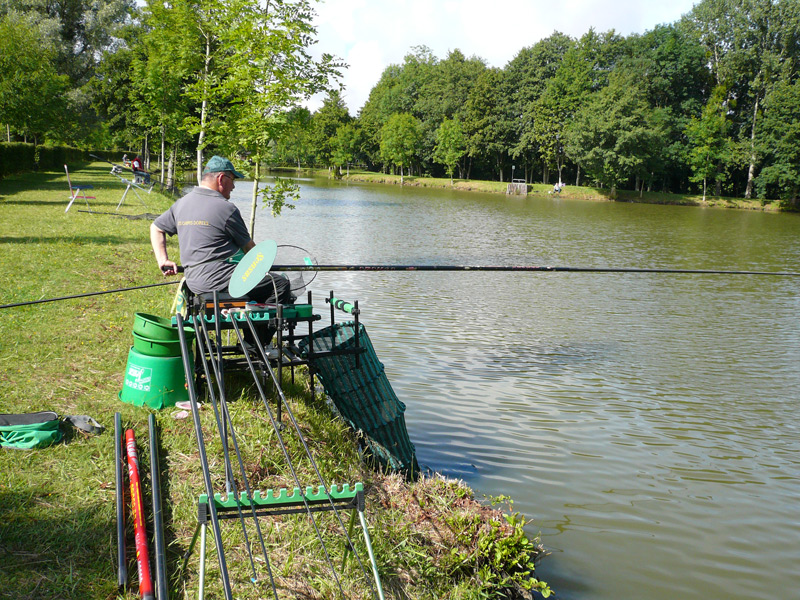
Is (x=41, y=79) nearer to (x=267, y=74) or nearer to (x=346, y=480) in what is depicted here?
(x=267, y=74)

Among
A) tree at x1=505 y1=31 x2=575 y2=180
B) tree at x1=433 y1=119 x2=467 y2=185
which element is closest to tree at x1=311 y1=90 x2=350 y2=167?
tree at x1=433 y1=119 x2=467 y2=185

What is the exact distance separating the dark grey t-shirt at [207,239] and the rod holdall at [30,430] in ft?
4.40

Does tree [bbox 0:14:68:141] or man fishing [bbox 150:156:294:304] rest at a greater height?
tree [bbox 0:14:68:141]

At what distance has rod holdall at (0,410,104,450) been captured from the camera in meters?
→ 3.92

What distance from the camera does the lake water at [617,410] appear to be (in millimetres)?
4527

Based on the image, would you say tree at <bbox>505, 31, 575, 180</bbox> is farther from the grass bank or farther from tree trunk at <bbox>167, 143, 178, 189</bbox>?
the grass bank

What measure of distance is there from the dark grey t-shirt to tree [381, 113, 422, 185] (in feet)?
231

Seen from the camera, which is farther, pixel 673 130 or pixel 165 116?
pixel 673 130

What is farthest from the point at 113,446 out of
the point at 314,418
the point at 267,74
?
the point at 267,74

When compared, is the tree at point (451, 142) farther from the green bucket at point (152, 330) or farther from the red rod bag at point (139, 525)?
the red rod bag at point (139, 525)

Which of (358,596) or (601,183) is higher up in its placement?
(601,183)

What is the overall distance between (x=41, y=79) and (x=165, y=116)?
18.8ft

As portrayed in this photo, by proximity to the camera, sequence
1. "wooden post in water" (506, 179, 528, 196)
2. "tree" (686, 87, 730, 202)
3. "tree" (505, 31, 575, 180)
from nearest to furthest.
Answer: "tree" (686, 87, 730, 202) → "wooden post in water" (506, 179, 528, 196) → "tree" (505, 31, 575, 180)

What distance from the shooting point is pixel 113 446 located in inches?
163
